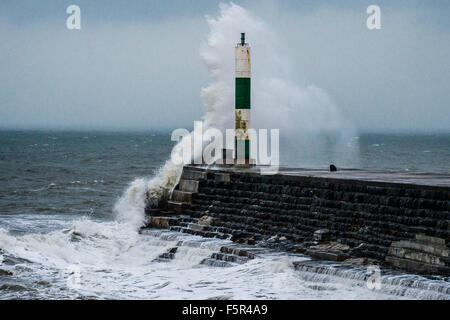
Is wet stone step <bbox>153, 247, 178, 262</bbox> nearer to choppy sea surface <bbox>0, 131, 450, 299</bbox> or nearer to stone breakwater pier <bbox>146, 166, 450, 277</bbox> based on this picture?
choppy sea surface <bbox>0, 131, 450, 299</bbox>

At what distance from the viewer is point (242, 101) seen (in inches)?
769

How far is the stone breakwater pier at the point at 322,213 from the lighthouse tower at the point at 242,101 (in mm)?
1162

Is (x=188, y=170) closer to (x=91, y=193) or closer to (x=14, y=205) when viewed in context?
(x=14, y=205)

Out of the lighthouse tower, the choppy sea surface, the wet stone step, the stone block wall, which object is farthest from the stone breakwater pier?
the lighthouse tower

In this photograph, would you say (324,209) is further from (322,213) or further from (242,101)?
(242,101)

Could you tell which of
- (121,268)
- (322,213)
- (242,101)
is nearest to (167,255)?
(121,268)

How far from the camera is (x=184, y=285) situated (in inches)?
509

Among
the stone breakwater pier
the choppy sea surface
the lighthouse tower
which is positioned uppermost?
the lighthouse tower

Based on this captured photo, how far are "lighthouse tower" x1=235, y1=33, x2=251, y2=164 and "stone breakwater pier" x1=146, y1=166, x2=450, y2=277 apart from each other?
1162mm

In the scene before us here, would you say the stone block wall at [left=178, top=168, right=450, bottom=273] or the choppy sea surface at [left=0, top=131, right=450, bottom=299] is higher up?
the stone block wall at [left=178, top=168, right=450, bottom=273]

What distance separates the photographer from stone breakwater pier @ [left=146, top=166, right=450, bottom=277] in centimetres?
1273

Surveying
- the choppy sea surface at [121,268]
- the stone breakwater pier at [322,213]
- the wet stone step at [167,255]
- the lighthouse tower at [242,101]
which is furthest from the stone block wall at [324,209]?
the lighthouse tower at [242,101]

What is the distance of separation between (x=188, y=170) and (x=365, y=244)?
6280mm
